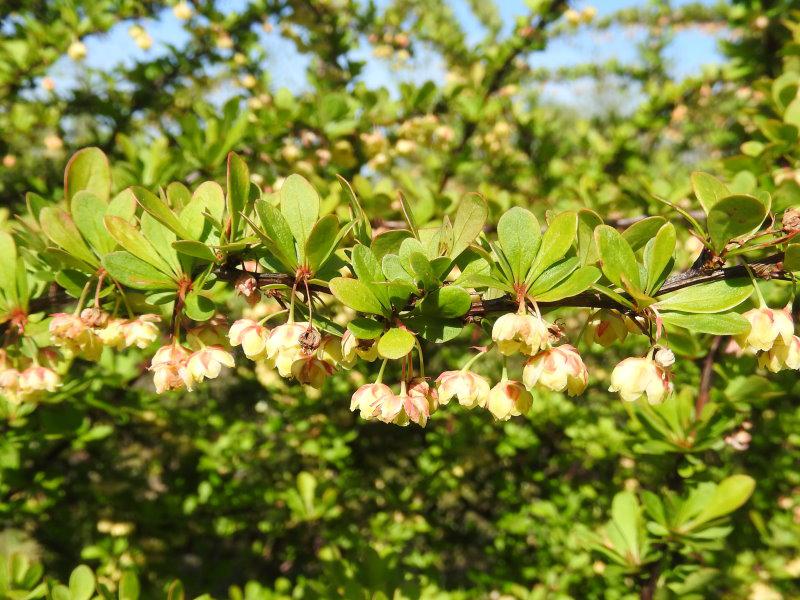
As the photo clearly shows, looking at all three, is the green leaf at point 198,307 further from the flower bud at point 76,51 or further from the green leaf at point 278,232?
the flower bud at point 76,51

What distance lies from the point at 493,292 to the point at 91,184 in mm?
661

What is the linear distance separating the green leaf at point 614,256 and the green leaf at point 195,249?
476mm

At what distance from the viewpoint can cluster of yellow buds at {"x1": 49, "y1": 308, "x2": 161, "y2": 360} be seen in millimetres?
833

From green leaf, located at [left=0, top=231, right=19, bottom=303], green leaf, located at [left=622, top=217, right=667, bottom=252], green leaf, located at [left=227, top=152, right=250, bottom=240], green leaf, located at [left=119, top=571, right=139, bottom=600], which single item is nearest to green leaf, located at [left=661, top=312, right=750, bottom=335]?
green leaf, located at [left=622, top=217, right=667, bottom=252]

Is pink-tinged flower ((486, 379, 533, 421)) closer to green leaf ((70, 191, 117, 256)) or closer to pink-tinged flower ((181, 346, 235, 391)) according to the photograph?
pink-tinged flower ((181, 346, 235, 391))

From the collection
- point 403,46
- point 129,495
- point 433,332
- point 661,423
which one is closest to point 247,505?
point 129,495

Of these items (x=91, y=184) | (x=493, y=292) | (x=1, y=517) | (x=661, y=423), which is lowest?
(x=1, y=517)

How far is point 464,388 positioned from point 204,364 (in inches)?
14.6

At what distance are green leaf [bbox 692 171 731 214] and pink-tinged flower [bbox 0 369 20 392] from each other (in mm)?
→ 1078

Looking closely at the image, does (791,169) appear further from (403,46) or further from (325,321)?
(403,46)

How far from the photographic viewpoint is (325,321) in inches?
32.4

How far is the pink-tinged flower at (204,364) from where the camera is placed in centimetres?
82

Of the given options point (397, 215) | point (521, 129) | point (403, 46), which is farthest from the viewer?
point (403, 46)

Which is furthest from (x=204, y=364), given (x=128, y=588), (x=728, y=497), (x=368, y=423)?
(x=368, y=423)
